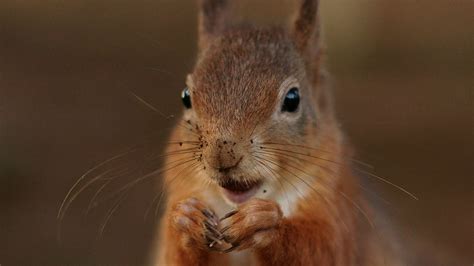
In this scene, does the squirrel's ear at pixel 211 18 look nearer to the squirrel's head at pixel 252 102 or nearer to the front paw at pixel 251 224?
the squirrel's head at pixel 252 102

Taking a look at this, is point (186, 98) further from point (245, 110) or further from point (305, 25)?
point (305, 25)

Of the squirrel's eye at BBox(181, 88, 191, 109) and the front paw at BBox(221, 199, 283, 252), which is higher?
the squirrel's eye at BBox(181, 88, 191, 109)

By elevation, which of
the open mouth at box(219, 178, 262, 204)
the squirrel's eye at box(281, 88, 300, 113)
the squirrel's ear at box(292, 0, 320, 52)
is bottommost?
the open mouth at box(219, 178, 262, 204)

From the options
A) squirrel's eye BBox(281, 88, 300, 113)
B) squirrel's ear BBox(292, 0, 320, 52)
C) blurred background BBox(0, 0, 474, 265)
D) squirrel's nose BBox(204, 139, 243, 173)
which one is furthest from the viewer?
blurred background BBox(0, 0, 474, 265)

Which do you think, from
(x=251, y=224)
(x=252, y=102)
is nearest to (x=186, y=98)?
(x=252, y=102)

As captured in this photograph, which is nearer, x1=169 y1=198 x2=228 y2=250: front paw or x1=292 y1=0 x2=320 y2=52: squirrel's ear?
x1=169 y1=198 x2=228 y2=250: front paw

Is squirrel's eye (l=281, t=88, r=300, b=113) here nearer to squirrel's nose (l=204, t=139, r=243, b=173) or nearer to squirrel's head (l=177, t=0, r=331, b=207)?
squirrel's head (l=177, t=0, r=331, b=207)

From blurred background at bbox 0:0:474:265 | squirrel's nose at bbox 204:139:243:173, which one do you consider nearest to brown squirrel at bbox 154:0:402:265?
squirrel's nose at bbox 204:139:243:173
